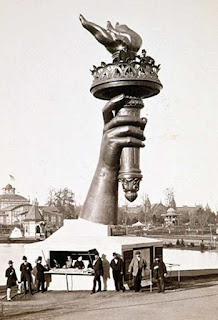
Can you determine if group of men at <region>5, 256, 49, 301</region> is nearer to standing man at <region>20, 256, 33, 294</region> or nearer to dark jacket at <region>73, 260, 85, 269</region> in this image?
standing man at <region>20, 256, 33, 294</region>

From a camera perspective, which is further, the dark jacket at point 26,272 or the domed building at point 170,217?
the domed building at point 170,217

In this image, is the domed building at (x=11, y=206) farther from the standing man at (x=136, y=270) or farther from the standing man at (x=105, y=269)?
the standing man at (x=136, y=270)

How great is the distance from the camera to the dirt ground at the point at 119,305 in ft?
38.3

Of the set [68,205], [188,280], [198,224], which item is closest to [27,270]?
[188,280]

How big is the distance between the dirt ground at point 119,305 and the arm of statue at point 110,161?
12.2ft

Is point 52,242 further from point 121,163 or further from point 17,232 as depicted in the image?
point 17,232

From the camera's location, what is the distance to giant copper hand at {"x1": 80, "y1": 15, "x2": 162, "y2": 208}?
17.7m

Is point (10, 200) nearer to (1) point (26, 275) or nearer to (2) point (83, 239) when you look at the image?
(2) point (83, 239)

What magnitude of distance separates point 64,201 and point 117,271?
Answer: 6170cm

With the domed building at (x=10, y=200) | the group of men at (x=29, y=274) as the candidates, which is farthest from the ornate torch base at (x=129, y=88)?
the domed building at (x=10, y=200)

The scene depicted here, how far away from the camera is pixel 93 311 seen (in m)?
12.4

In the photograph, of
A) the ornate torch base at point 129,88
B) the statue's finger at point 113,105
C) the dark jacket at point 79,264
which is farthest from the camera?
the statue's finger at point 113,105

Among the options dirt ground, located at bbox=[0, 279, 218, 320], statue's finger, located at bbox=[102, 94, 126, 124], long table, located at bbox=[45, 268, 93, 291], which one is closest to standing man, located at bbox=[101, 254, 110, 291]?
long table, located at bbox=[45, 268, 93, 291]

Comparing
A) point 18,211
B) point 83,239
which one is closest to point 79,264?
point 83,239
